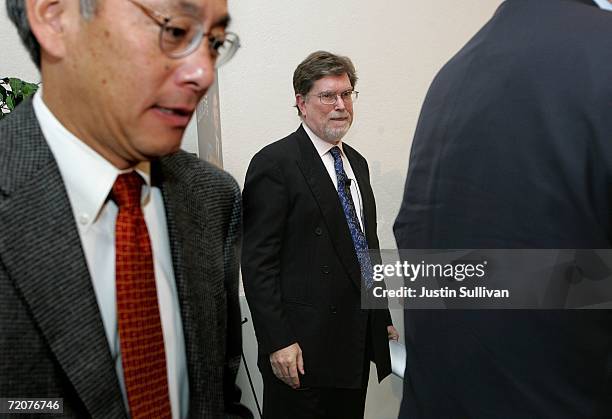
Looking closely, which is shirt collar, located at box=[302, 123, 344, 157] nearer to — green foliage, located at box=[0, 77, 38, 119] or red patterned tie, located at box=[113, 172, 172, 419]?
green foliage, located at box=[0, 77, 38, 119]

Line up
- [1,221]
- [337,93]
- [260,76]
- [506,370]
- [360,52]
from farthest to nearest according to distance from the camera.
Result: 1. [360,52]
2. [260,76]
3. [337,93]
4. [506,370]
5. [1,221]

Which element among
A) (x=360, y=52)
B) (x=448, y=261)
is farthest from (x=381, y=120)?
(x=448, y=261)

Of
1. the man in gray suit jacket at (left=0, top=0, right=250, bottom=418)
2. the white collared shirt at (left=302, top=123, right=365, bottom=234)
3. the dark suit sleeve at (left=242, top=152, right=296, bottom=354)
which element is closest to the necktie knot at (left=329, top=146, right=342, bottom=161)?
the white collared shirt at (left=302, top=123, right=365, bottom=234)

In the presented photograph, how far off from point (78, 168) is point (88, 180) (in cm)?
2

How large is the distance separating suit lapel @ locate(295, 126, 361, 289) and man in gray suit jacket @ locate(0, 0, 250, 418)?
124cm

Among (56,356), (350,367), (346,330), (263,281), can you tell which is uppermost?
(56,356)

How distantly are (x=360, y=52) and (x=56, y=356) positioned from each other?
2321mm

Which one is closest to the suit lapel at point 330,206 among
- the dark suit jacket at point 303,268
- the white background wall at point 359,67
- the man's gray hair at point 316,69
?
the dark suit jacket at point 303,268

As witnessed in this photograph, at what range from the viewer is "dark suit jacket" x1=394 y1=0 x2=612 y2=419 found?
2.57 feet

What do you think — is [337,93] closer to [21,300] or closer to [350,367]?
[350,367]

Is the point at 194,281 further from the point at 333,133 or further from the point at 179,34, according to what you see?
the point at 333,133

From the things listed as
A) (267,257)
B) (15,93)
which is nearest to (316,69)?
(267,257)

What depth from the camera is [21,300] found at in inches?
24.6

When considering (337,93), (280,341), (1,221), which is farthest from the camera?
(337,93)
